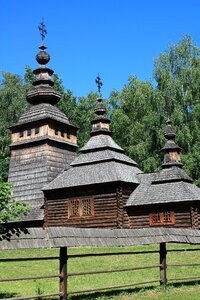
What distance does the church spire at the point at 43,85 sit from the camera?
118 ft

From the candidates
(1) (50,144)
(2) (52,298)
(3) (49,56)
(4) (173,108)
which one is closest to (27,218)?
(1) (50,144)

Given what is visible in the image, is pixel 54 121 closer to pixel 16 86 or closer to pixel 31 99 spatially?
pixel 31 99

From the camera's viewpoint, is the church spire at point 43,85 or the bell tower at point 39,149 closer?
the bell tower at point 39,149

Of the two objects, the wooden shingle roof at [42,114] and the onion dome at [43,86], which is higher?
the onion dome at [43,86]

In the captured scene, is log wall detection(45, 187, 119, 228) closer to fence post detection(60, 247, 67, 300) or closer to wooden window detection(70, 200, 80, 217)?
wooden window detection(70, 200, 80, 217)

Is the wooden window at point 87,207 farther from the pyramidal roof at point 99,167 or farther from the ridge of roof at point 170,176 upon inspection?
the ridge of roof at point 170,176

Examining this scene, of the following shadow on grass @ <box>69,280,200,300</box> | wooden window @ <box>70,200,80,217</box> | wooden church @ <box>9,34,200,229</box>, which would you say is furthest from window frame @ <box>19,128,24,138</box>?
shadow on grass @ <box>69,280,200,300</box>

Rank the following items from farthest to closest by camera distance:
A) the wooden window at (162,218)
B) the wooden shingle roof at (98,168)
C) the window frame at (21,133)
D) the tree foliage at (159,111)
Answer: the tree foliage at (159,111) → the window frame at (21,133) → the wooden shingle roof at (98,168) → the wooden window at (162,218)

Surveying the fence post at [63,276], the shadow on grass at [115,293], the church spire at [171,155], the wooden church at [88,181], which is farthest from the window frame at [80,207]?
the fence post at [63,276]

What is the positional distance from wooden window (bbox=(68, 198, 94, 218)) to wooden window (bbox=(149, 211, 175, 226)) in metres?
3.70

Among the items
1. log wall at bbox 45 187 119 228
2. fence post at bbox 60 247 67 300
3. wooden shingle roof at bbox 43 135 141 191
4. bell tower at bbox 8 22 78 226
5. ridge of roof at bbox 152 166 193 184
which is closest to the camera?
fence post at bbox 60 247 67 300

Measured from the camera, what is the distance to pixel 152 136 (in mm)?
40750

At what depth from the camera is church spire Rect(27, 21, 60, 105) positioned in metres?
35.9

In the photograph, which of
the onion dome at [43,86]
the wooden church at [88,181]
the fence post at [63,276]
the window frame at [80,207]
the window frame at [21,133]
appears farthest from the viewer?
the onion dome at [43,86]
